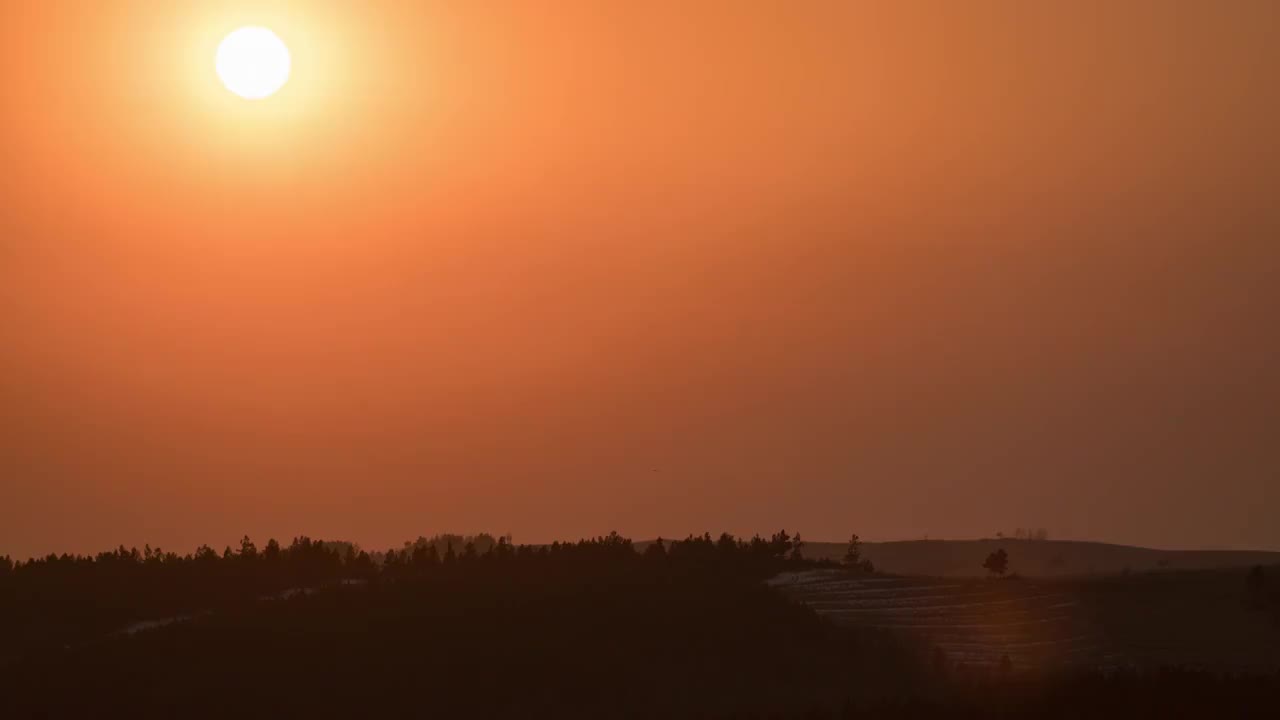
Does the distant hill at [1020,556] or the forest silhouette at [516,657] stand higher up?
the distant hill at [1020,556]

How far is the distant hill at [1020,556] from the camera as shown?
61.0 metres

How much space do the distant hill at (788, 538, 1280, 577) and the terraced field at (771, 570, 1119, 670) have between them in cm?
2225

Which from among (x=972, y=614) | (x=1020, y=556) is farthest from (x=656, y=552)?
(x=1020, y=556)

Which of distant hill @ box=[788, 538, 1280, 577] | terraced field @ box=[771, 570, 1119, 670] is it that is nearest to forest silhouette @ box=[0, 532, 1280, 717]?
terraced field @ box=[771, 570, 1119, 670]

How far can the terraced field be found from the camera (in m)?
32.2

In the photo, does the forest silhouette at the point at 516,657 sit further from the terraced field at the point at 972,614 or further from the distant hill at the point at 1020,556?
the distant hill at the point at 1020,556

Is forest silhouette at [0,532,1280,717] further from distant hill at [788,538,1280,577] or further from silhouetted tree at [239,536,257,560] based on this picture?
distant hill at [788,538,1280,577]

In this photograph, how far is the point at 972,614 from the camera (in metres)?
34.8

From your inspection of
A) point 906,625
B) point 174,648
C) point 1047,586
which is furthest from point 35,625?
point 1047,586

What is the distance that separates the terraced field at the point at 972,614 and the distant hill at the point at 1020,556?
22.3 metres

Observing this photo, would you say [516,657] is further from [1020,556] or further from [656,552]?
[1020,556]

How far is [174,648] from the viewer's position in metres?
33.7

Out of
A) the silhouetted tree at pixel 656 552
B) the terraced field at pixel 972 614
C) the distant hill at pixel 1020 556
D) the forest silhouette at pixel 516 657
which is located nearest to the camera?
the forest silhouette at pixel 516 657

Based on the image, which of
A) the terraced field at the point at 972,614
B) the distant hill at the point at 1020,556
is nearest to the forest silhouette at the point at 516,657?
the terraced field at the point at 972,614
